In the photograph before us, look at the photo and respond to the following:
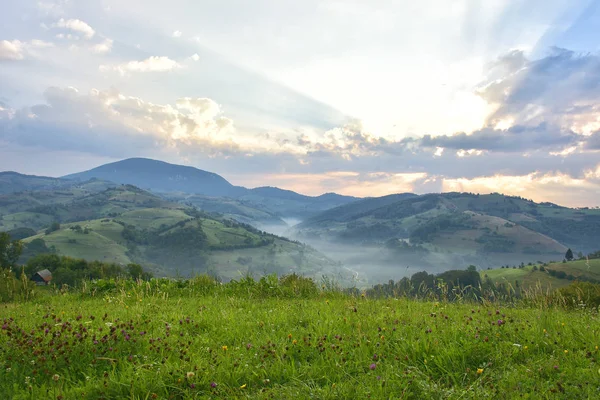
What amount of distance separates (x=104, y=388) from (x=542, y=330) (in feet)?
22.2

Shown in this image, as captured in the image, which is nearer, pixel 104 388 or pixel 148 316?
pixel 104 388

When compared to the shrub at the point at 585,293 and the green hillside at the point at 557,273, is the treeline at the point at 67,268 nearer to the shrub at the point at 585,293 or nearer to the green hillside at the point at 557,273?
the shrub at the point at 585,293

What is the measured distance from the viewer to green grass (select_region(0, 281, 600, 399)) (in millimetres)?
4539

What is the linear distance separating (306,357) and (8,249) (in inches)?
3605

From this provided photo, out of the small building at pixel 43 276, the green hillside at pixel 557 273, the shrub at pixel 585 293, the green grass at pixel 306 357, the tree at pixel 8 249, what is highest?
the green grass at pixel 306 357

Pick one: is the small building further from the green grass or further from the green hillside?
the green hillside

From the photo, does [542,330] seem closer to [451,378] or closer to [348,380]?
[451,378]

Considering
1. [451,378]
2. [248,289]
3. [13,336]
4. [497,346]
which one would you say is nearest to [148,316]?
[13,336]

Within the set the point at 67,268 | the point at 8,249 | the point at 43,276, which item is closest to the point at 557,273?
the point at 67,268

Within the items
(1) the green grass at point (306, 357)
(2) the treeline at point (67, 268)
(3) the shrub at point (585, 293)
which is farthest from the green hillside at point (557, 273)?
(1) the green grass at point (306, 357)

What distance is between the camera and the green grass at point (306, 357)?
4.54m

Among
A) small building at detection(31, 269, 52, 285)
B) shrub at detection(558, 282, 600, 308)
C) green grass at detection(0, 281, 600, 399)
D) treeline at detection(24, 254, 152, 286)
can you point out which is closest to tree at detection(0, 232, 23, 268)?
treeline at detection(24, 254, 152, 286)

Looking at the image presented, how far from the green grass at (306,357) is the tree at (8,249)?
80.5 m

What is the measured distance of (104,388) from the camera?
4.61 metres
